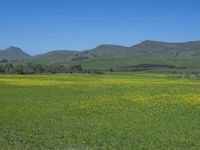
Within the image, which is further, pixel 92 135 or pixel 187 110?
pixel 187 110

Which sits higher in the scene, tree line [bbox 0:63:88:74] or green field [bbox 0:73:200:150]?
tree line [bbox 0:63:88:74]

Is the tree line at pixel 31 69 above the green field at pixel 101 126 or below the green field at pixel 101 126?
above

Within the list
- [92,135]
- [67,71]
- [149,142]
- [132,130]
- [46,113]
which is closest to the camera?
[149,142]

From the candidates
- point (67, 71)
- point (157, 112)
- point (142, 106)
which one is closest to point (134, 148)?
point (157, 112)

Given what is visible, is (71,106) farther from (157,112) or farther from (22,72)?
(22,72)

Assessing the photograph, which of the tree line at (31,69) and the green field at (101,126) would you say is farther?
the tree line at (31,69)

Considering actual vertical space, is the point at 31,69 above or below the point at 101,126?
above

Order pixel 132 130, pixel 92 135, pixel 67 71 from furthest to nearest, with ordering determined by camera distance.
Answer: pixel 67 71
pixel 132 130
pixel 92 135

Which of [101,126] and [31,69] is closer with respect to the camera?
[101,126]

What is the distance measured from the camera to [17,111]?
25.7m

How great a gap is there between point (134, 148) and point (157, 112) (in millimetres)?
10481

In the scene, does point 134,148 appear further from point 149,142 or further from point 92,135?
point 92,135

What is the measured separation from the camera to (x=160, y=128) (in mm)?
19484

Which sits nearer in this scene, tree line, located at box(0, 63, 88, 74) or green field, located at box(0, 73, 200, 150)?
green field, located at box(0, 73, 200, 150)
